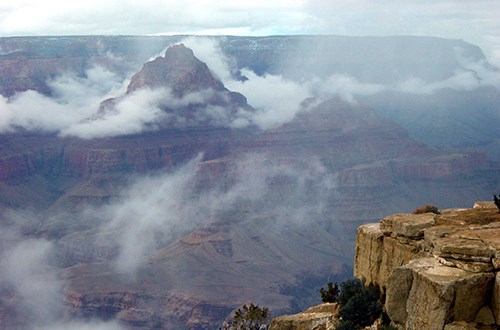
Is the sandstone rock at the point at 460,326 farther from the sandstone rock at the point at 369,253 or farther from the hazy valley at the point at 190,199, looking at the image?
the hazy valley at the point at 190,199

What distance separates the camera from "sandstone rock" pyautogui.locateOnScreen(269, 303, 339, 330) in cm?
2667

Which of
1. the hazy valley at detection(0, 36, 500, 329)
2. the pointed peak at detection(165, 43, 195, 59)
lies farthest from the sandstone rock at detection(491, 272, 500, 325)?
the pointed peak at detection(165, 43, 195, 59)

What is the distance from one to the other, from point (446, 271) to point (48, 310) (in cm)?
9167

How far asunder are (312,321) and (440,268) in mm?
7559

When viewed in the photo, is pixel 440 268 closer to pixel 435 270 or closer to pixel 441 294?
pixel 435 270

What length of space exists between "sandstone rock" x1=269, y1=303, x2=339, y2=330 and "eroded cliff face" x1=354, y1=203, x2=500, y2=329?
2070 millimetres

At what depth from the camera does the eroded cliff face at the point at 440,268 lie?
1978 cm

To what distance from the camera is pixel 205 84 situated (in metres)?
195

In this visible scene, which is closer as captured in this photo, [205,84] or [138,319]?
[138,319]

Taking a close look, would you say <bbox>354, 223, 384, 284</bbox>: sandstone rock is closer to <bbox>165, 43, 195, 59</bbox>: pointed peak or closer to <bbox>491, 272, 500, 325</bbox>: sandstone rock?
<bbox>491, 272, 500, 325</bbox>: sandstone rock

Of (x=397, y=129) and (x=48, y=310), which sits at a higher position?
(x=397, y=129)

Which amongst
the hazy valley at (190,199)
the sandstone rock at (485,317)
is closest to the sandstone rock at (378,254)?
the sandstone rock at (485,317)

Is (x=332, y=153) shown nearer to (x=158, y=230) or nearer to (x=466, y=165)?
(x=466, y=165)

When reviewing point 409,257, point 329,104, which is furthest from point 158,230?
point 409,257
